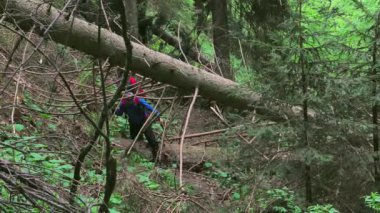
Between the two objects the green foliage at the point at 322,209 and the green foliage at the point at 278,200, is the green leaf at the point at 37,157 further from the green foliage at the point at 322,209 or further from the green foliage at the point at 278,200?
the green foliage at the point at 322,209

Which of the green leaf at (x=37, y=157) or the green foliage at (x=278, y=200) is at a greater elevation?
the green leaf at (x=37, y=157)

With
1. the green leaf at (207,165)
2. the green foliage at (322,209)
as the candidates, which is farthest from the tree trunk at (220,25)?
→ the green foliage at (322,209)

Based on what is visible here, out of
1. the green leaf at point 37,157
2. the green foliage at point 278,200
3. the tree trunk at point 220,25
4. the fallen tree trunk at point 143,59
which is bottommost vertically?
the green foliage at point 278,200

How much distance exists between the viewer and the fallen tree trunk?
575 centimetres

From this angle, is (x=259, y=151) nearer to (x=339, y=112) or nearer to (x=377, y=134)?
(x=339, y=112)

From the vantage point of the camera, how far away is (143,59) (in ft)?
20.8

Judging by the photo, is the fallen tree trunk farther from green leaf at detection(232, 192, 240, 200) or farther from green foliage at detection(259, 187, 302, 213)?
green leaf at detection(232, 192, 240, 200)

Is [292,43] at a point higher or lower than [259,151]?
higher

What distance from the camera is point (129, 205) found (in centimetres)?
559

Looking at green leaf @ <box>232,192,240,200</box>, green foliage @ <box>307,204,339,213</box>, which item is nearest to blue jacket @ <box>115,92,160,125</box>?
green leaf @ <box>232,192,240,200</box>

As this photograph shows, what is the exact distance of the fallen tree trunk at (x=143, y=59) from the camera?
575 cm

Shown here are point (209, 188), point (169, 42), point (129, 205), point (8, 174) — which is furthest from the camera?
point (169, 42)

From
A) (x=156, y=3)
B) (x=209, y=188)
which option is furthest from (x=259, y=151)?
(x=156, y=3)

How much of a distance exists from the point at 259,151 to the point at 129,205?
1759 millimetres
